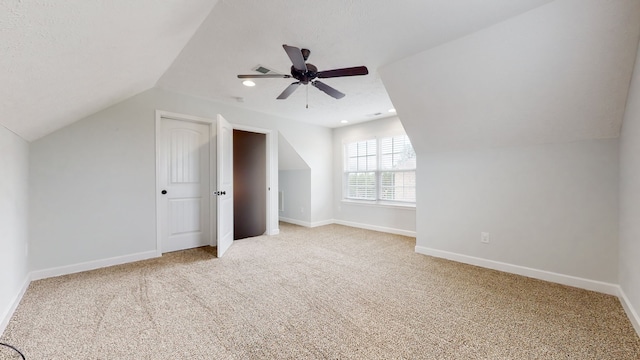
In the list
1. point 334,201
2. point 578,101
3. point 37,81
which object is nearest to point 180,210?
point 37,81

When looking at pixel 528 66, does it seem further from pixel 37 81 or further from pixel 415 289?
pixel 37 81

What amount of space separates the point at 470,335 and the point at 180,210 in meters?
3.71

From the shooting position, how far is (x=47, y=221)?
8.64 feet

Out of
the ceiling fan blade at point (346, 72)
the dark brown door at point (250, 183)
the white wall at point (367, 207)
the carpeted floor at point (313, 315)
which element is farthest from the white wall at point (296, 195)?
the ceiling fan blade at point (346, 72)

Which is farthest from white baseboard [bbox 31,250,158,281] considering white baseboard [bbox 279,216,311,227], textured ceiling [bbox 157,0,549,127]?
white baseboard [bbox 279,216,311,227]

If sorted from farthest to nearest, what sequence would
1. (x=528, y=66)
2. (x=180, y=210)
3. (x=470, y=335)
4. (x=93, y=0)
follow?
(x=180, y=210) < (x=528, y=66) < (x=470, y=335) < (x=93, y=0)

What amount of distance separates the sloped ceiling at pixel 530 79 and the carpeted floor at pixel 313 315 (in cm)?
160

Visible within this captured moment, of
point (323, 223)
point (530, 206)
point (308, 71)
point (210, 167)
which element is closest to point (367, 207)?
point (323, 223)

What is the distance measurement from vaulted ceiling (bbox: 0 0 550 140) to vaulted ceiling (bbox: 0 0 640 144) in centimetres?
1

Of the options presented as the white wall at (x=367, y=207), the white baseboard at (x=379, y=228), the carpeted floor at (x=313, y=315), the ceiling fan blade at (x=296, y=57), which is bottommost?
the carpeted floor at (x=313, y=315)

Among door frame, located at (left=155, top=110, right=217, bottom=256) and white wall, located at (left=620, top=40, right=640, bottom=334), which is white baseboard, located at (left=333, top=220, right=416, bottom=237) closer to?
white wall, located at (left=620, top=40, right=640, bottom=334)

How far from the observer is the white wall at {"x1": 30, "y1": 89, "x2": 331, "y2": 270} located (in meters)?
2.62

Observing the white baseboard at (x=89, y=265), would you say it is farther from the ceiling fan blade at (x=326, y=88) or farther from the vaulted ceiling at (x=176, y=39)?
the ceiling fan blade at (x=326, y=88)

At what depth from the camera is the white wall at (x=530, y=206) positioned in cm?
232
